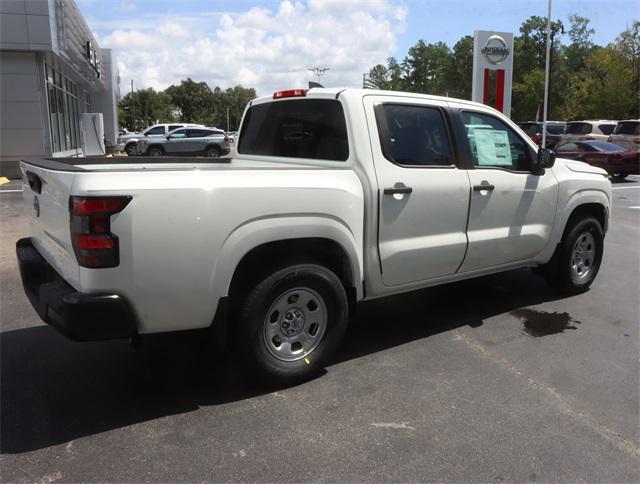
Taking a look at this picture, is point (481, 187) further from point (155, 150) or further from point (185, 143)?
point (155, 150)

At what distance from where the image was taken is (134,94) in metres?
87.6

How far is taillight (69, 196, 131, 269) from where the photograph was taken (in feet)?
9.83

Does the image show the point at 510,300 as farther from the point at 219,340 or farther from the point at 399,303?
the point at 219,340

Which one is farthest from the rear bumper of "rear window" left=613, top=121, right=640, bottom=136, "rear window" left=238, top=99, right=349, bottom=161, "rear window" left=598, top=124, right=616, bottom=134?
"rear window" left=598, top=124, right=616, bottom=134

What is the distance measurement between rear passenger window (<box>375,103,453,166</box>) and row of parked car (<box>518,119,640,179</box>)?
12.8 meters

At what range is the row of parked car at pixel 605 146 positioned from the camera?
19266 millimetres

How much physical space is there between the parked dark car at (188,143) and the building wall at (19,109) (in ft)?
24.0

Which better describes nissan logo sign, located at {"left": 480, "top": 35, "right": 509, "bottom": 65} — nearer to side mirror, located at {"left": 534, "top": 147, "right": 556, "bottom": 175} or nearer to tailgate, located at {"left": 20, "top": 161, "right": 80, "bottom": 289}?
side mirror, located at {"left": 534, "top": 147, "right": 556, "bottom": 175}

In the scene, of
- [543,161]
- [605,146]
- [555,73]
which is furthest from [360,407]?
[555,73]

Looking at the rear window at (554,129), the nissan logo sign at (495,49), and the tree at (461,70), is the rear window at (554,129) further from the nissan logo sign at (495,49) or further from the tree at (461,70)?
the tree at (461,70)

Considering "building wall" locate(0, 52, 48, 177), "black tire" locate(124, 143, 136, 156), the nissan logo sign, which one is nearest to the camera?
the nissan logo sign

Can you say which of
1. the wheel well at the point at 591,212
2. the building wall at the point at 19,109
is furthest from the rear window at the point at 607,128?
the building wall at the point at 19,109

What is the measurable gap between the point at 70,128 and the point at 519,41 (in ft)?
220

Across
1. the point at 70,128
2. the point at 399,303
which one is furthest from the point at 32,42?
the point at 399,303
